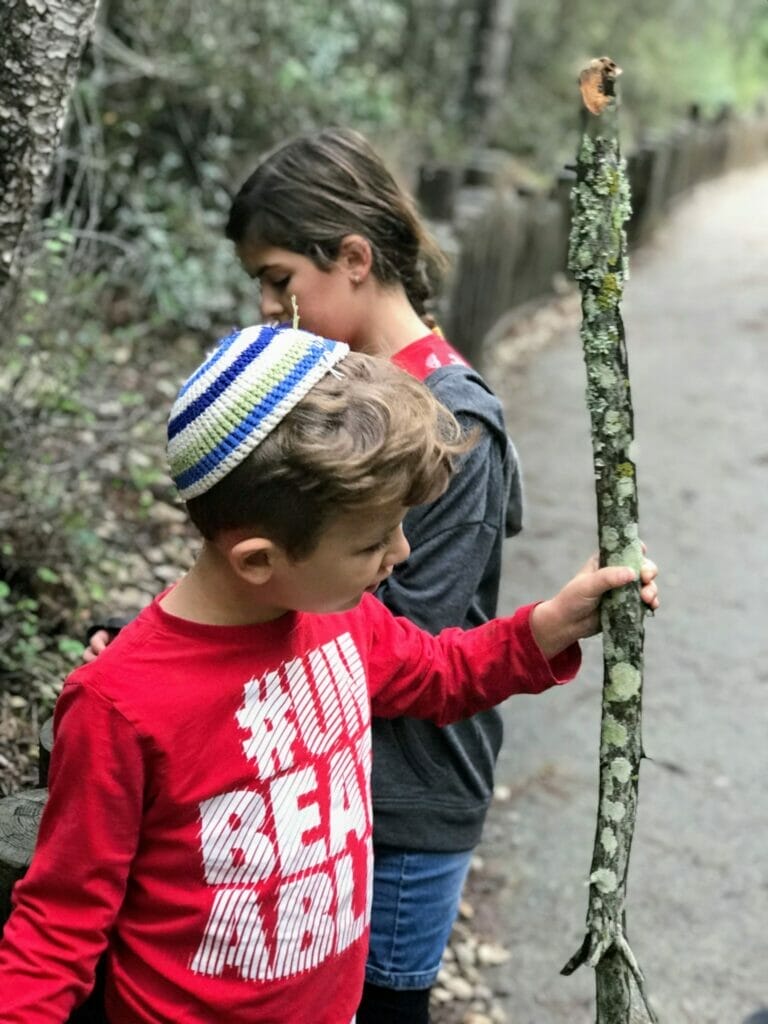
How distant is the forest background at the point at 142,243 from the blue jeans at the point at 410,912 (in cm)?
101

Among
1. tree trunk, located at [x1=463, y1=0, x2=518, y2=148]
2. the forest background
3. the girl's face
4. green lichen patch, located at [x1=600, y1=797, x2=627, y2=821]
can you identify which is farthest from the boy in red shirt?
tree trunk, located at [x1=463, y1=0, x2=518, y2=148]

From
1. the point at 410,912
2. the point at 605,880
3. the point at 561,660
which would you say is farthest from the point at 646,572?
the point at 410,912

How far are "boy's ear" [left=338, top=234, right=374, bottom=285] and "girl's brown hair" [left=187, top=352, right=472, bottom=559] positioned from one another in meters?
0.72

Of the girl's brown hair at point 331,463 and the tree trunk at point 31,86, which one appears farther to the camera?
the tree trunk at point 31,86

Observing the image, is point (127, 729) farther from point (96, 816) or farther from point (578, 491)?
point (578, 491)

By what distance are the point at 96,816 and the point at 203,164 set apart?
222 inches

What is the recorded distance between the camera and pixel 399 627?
1.99 meters

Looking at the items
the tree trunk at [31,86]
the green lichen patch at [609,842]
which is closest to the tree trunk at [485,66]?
the tree trunk at [31,86]

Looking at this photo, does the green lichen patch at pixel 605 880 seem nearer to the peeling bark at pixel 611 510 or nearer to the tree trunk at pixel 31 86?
the peeling bark at pixel 611 510

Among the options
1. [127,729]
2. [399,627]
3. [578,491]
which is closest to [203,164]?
[578,491]

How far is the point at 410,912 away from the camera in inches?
86.8

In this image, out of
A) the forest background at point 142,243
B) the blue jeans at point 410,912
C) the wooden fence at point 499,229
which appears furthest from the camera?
the wooden fence at point 499,229

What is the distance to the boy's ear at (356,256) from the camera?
230 centimetres

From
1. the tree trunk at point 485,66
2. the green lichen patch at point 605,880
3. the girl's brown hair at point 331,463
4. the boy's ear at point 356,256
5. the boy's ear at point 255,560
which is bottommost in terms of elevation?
the green lichen patch at point 605,880
